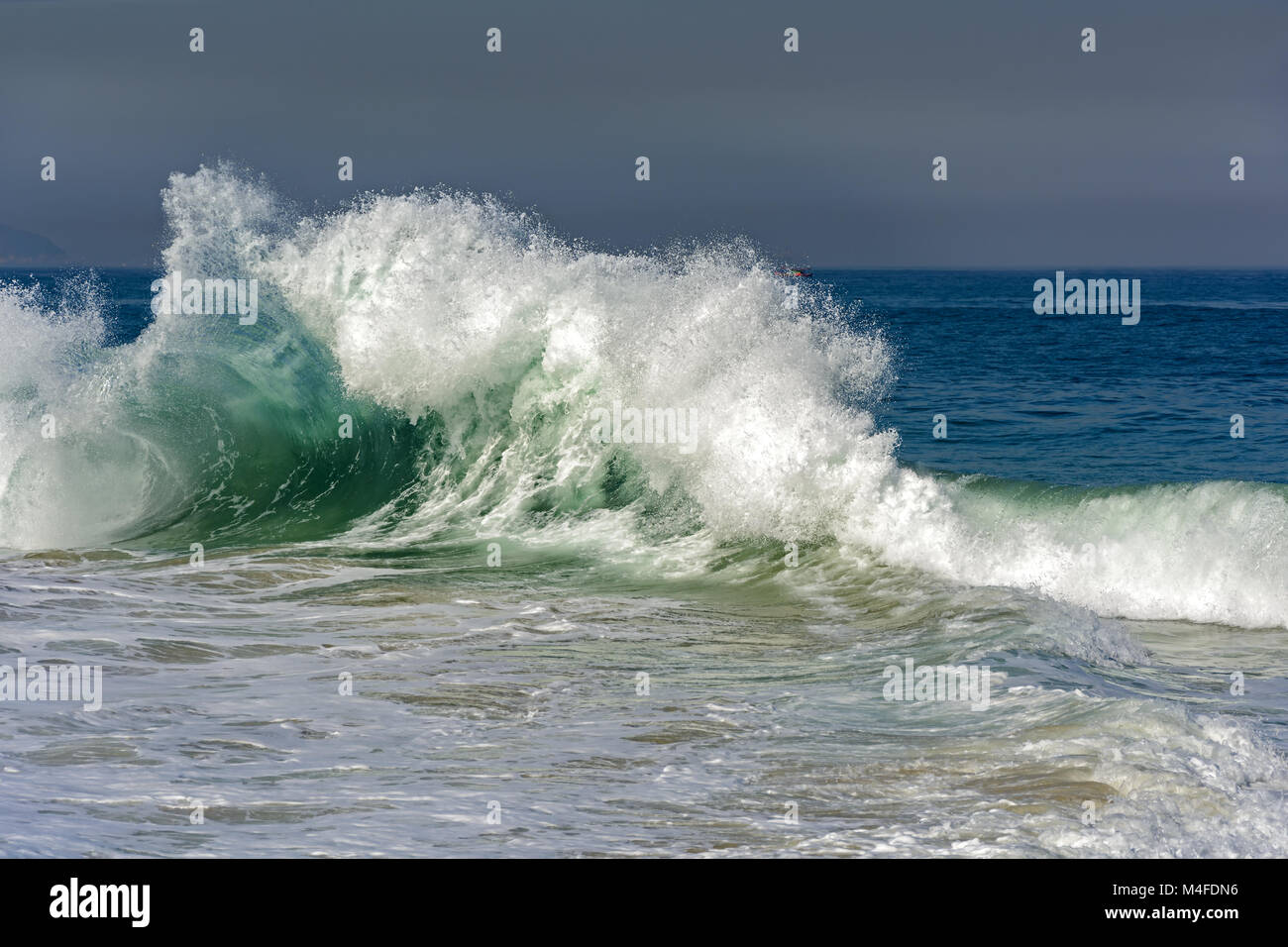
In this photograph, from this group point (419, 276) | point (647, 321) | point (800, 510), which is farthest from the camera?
point (419, 276)

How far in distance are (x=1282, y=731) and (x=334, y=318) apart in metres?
12.8

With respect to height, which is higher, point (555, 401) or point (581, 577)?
point (555, 401)

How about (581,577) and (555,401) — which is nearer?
(581,577)

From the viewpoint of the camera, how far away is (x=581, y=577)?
38.7 feet

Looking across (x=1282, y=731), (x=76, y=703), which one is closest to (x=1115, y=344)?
(x=1282, y=731)

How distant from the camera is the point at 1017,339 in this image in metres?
41.1

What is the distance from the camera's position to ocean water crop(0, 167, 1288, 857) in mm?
5473

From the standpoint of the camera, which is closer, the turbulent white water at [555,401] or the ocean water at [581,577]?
the ocean water at [581,577]

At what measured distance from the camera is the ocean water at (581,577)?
547 cm

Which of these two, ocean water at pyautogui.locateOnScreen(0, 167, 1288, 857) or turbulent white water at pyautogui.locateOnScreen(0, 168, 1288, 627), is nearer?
ocean water at pyautogui.locateOnScreen(0, 167, 1288, 857)

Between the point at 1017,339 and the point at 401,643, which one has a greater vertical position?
the point at 1017,339

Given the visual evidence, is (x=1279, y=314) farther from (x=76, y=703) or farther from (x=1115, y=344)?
(x=76, y=703)
